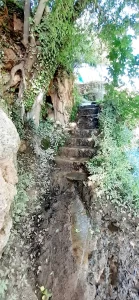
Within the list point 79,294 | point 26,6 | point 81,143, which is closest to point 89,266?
point 79,294

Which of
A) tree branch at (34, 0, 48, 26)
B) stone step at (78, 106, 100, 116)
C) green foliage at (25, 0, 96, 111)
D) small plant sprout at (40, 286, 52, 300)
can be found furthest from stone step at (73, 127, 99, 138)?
small plant sprout at (40, 286, 52, 300)

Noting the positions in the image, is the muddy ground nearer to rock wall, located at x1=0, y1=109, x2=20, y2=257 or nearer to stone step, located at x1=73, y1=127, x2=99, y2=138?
rock wall, located at x1=0, y1=109, x2=20, y2=257

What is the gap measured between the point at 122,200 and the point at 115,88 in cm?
330

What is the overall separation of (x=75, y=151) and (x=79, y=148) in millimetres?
144

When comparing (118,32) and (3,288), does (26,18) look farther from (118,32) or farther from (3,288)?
(3,288)

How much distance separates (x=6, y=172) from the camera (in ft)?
9.48

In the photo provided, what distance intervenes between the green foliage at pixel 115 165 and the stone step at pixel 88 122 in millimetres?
973

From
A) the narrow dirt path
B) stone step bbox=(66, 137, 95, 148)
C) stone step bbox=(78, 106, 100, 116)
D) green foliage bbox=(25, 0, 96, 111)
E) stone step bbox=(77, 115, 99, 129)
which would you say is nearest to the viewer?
the narrow dirt path

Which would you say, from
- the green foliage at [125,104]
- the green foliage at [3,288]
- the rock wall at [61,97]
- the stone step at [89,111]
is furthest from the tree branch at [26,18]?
the green foliage at [3,288]

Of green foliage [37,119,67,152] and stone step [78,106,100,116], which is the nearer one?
green foliage [37,119,67,152]

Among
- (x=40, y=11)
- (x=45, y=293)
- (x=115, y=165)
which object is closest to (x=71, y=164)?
(x=115, y=165)

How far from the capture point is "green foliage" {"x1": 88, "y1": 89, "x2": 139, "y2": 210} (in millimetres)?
4520

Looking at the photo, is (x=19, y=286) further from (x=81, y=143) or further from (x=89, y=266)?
(x=81, y=143)

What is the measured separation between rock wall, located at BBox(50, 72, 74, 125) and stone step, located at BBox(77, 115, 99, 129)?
18.5 inches
